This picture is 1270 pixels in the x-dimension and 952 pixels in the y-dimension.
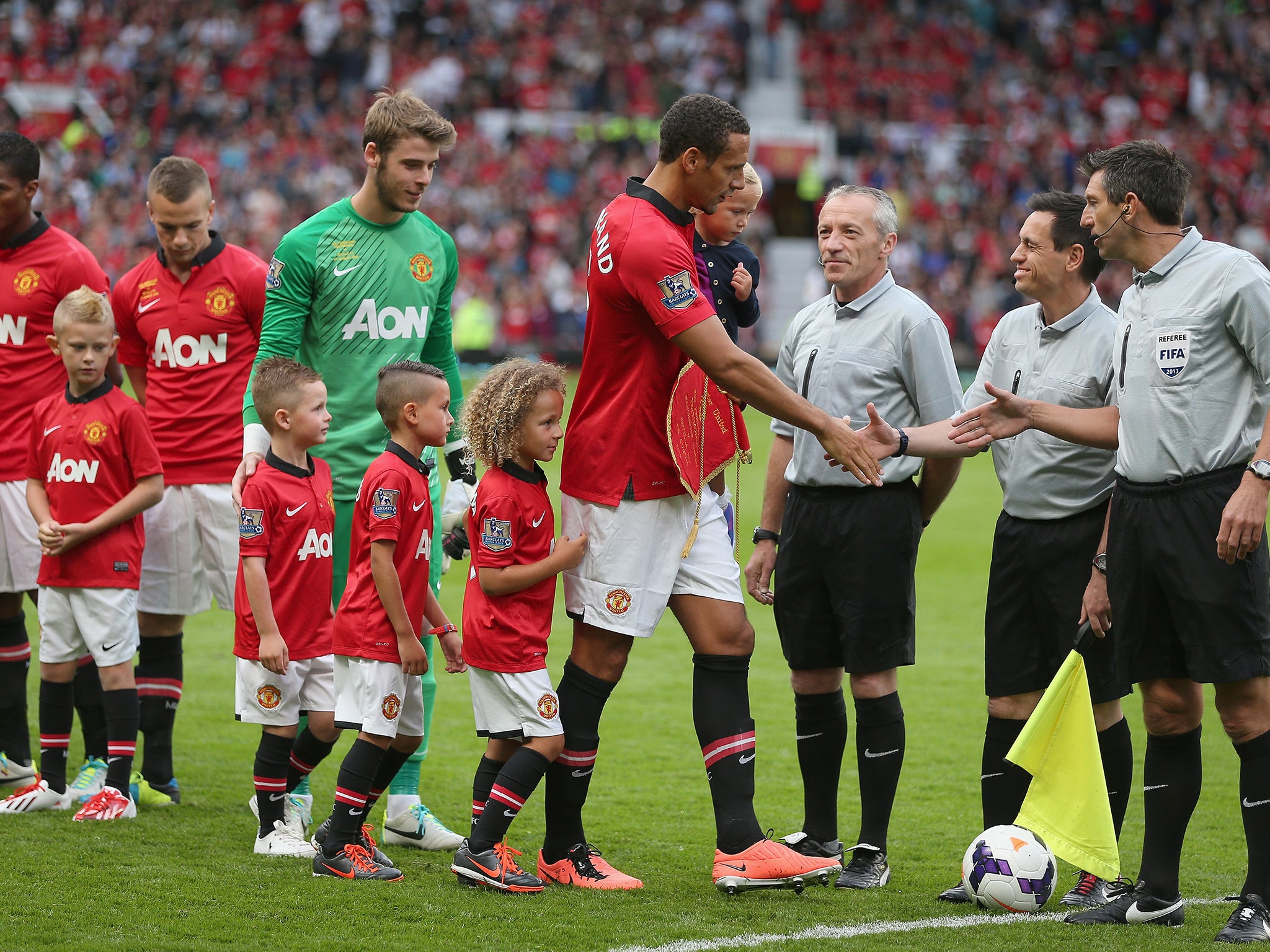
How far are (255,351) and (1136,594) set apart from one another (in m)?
3.83

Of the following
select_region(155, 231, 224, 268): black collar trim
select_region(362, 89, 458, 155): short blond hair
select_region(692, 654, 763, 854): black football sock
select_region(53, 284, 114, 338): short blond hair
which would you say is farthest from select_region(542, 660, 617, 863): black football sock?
select_region(155, 231, 224, 268): black collar trim

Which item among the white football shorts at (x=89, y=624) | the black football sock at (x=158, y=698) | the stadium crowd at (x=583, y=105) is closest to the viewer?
the white football shorts at (x=89, y=624)

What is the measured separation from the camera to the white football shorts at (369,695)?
4.80 metres

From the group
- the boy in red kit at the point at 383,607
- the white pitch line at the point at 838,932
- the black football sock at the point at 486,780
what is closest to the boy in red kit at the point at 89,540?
the boy in red kit at the point at 383,607

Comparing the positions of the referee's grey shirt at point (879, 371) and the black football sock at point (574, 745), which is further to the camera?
the referee's grey shirt at point (879, 371)

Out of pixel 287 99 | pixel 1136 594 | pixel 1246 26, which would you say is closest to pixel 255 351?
pixel 1136 594

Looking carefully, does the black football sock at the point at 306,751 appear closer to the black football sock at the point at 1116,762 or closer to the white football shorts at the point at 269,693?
the white football shorts at the point at 269,693

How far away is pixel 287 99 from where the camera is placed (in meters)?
29.5

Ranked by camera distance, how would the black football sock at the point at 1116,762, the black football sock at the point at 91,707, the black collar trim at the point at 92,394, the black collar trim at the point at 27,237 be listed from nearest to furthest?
the black football sock at the point at 1116,762, the black collar trim at the point at 92,394, the black football sock at the point at 91,707, the black collar trim at the point at 27,237

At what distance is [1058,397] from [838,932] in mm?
1990

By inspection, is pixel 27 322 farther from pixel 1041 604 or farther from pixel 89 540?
pixel 1041 604

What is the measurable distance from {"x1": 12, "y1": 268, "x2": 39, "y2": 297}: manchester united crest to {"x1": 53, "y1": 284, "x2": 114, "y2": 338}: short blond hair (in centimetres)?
57

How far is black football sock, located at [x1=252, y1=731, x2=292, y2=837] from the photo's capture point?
5.18m

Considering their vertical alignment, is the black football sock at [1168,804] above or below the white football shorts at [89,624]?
below
